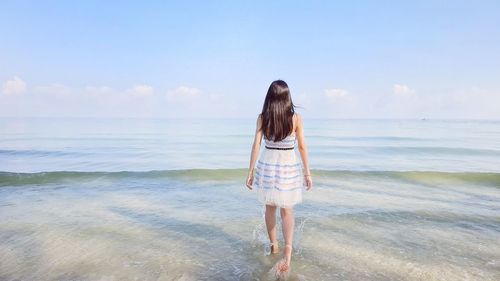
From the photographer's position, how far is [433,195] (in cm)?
939

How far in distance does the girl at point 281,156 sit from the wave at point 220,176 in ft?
22.7

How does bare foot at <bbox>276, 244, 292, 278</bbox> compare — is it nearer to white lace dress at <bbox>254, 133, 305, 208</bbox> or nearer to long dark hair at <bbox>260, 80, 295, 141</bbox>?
white lace dress at <bbox>254, 133, 305, 208</bbox>

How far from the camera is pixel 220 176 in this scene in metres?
12.4

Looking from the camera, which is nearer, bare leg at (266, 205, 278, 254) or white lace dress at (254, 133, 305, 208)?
white lace dress at (254, 133, 305, 208)

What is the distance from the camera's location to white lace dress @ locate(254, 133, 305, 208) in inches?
181

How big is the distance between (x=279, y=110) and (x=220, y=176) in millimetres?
8158

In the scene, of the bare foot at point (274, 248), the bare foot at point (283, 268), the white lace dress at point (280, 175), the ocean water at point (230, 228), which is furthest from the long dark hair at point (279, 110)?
the ocean water at point (230, 228)

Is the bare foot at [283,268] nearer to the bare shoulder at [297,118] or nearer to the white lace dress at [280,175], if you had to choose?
the white lace dress at [280,175]

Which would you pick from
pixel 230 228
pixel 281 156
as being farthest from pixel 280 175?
pixel 230 228

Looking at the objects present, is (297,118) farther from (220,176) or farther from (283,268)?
(220,176)

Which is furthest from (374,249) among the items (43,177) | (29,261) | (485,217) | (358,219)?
(43,177)

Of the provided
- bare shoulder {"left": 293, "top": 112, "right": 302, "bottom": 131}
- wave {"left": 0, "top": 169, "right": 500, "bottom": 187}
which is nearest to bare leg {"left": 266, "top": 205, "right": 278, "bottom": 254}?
bare shoulder {"left": 293, "top": 112, "right": 302, "bottom": 131}

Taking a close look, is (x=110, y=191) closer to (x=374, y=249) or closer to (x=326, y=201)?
(x=326, y=201)

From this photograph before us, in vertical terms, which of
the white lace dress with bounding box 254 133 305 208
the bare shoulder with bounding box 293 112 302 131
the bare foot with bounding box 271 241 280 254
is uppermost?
the bare shoulder with bounding box 293 112 302 131
